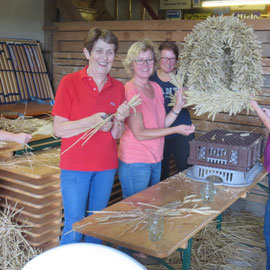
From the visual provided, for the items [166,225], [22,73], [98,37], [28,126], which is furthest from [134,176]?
[22,73]

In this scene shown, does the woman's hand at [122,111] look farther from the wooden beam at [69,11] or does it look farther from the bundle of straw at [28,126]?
the wooden beam at [69,11]

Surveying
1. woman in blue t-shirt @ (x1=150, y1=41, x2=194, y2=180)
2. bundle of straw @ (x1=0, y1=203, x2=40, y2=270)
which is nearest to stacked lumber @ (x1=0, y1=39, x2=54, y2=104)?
woman in blue t-shirt @ (x1=150, y1=41, x2=194, y2=180)

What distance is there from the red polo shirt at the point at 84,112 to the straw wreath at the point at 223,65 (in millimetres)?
692

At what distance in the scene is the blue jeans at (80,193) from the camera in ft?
8.59

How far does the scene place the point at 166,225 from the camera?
7.49 feet

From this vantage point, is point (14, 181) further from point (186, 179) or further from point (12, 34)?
point (12, 34)

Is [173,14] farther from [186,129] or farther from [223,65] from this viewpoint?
[186,129]

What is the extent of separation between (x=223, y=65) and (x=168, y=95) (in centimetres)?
70

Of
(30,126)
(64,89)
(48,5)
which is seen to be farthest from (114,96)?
(48,5)

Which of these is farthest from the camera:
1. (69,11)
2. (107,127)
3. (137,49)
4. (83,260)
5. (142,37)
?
(69,11)

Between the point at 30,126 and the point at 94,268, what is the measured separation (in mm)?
3207

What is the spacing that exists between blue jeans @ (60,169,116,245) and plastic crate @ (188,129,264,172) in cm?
72

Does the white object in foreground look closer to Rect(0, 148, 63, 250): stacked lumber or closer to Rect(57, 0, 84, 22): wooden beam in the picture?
Rect(0, 148, 63, 250): stacked lumber

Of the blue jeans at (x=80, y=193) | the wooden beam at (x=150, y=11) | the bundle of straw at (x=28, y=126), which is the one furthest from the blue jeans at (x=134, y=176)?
the wooden beam at (x=150, y=11)
